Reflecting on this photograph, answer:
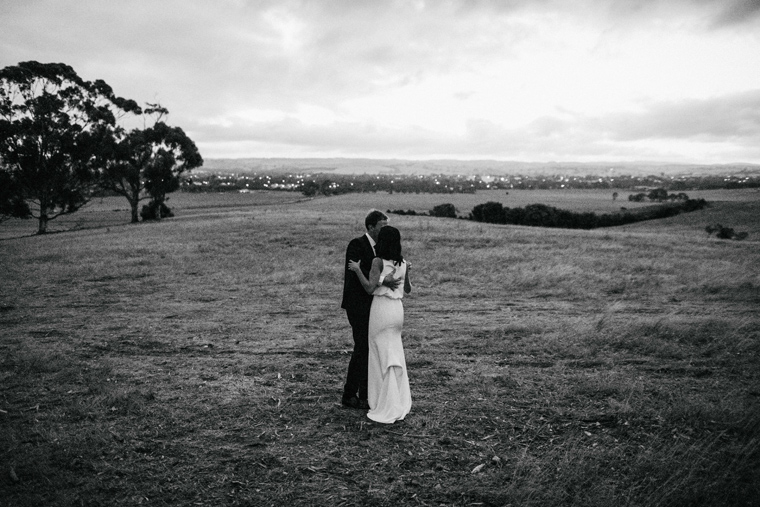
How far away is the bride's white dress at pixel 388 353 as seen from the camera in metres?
6.18

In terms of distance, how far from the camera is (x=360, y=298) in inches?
252

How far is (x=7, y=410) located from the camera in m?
6.48

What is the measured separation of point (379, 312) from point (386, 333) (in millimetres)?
290

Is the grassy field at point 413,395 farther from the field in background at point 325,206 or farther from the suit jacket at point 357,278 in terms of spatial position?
Answer: the field in background at point 325,206

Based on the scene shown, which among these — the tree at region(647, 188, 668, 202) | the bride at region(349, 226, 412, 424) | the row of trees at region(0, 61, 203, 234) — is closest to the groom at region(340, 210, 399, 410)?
the bride at region(349, 226, 412, 424)

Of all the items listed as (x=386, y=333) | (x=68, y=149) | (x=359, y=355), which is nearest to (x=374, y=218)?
(x=386, y=333)

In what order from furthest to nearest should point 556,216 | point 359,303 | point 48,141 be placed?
1. point 556,216
2. point 48,141
3. point 359,303

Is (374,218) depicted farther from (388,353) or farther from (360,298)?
(388,353)

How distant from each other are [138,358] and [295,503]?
556 cm

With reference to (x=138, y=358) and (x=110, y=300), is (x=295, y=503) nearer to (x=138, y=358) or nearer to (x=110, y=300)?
(x=138, y=358)

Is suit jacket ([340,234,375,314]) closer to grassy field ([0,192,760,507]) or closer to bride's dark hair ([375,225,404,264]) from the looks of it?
bride's dark hair ([375,225,404,264])

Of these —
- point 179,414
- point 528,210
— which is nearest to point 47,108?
point 179,414

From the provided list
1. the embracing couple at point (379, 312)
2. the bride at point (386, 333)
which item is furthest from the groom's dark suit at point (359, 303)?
the bride at point (386, 333)

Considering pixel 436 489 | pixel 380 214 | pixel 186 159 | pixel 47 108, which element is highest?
pixel 47 108
